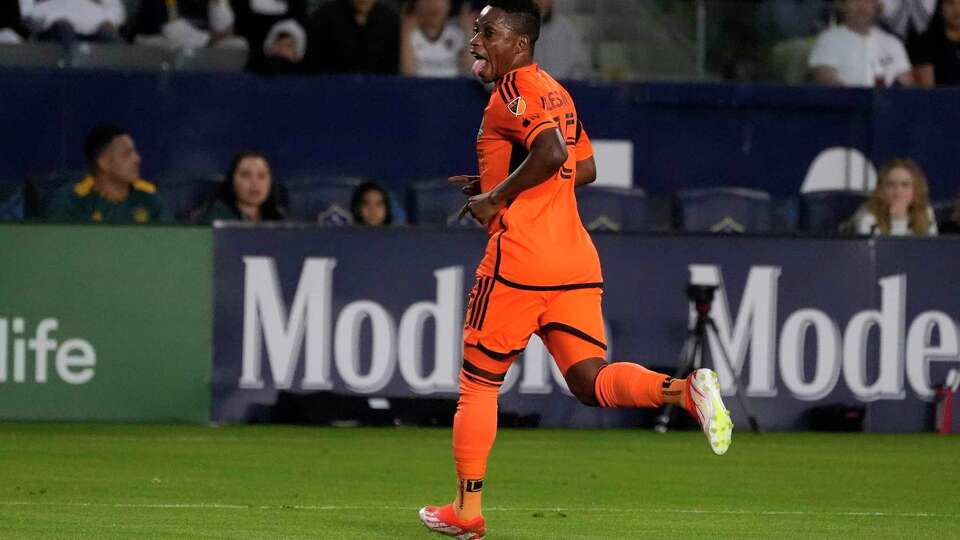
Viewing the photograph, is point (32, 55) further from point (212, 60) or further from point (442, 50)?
point (442, 50)

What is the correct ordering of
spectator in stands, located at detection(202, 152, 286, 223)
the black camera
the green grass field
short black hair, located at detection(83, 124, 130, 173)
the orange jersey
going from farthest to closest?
spectator in stands, located at detection(202, 152, 286, 223) < short black hair, located at detection(83, 124, 130, 173) < the black camera < the green grass field < the orange jersey

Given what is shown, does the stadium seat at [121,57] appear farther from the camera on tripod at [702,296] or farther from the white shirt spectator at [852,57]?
the white shirt spectator at [852,57]

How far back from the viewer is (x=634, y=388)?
644 cm

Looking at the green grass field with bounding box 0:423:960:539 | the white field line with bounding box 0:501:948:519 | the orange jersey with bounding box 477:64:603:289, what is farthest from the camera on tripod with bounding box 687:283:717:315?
the orange jersey with bounding box 477:64:603:289

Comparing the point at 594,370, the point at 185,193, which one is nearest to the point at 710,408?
the point at 594,370

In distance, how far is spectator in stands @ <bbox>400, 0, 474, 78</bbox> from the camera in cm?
1415

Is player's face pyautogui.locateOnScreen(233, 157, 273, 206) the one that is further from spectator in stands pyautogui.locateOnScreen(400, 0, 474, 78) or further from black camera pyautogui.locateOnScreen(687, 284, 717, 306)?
black camera pyautogui.locateOnScreen(687, 284, 717, 306)

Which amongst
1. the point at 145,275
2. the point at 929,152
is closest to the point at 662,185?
the point at 929,152

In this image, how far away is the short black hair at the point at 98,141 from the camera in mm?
12047

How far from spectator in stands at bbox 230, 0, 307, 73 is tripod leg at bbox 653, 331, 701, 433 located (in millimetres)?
4382

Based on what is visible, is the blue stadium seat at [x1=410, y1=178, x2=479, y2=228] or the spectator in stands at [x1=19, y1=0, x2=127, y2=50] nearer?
the blue stadium seat at [x1=410, y1=178, x2=479, y2=228]

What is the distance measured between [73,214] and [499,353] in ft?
20.9

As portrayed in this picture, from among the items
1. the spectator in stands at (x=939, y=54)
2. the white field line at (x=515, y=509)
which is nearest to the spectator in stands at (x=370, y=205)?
the white field line at (x=515, y=509)

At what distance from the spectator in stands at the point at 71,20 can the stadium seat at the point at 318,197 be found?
1991 mm
